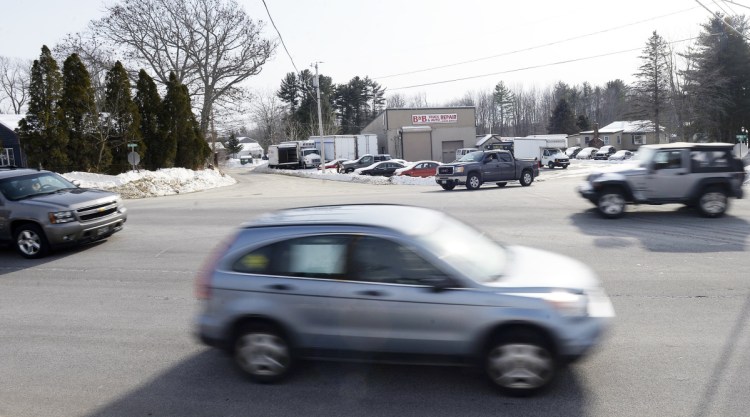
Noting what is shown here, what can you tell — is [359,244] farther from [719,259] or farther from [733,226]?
[733,226]

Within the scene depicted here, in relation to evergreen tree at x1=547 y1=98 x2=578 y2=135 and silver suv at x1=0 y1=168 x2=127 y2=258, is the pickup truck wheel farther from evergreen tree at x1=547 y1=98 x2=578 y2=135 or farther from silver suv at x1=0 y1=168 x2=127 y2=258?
evergreen tree at x1=547 y1=98 x2=578 y2=135

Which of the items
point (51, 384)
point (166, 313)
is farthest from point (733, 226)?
point (51, 384)

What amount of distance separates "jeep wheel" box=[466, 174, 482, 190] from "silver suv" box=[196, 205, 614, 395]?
66.9 feet

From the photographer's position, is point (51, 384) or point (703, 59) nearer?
point (51, 384)

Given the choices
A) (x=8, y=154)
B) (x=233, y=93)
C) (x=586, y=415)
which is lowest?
(x=586, y=415)

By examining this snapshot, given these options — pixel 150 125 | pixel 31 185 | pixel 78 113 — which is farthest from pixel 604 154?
pixel 31 185

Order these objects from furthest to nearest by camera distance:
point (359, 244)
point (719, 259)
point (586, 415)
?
point (719, 259), point (359, 244), point (586, 415)

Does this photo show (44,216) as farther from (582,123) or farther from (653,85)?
(582,123)

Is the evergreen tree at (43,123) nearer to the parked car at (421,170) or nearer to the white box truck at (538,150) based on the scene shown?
the parked car at (421,170)

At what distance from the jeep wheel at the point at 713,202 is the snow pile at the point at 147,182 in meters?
24.8

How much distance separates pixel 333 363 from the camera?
5527 mm

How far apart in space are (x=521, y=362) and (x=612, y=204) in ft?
34.1

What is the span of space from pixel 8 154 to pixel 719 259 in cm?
4831

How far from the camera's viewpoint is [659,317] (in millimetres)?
6633
